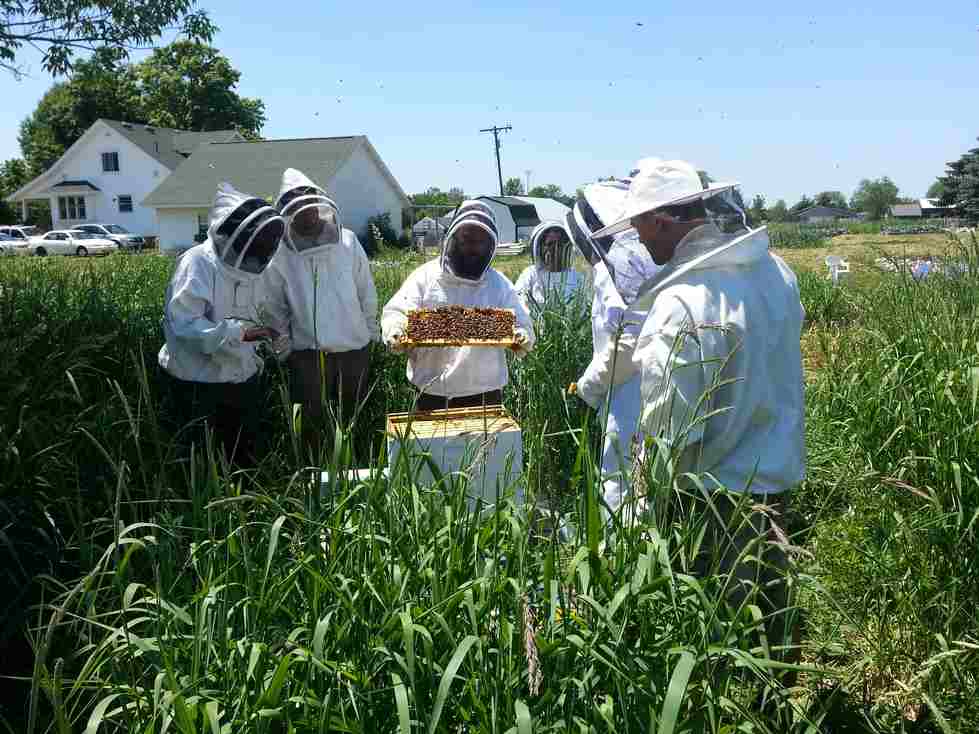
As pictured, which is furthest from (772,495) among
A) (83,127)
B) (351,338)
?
(83,127)

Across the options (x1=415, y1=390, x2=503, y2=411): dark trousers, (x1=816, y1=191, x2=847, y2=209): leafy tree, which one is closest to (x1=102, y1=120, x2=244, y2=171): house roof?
(x1=415, y1=390, x2=503, y2=411): dark trousers

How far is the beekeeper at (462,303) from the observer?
484 centimetres

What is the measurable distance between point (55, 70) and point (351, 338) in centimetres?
365

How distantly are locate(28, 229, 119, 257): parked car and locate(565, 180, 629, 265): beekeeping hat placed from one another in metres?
41.7

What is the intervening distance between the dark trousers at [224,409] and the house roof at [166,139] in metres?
A: 54.0

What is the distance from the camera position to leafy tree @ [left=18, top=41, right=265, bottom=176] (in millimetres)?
64250

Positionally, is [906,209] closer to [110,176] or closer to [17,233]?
[110,176]

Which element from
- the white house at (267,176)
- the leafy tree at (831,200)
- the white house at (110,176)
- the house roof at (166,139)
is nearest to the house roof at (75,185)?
the white house at (110,176)

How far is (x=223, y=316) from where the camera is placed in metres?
4.59

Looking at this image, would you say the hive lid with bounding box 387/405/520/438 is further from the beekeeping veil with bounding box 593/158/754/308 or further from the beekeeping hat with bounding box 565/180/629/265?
the beekeeping veil with bounding box 593/158/754/308

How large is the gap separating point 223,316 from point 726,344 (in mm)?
3032

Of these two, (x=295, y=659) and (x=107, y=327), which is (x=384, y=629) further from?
(x=107, y=327)

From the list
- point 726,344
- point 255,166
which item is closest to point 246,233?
point 726,344

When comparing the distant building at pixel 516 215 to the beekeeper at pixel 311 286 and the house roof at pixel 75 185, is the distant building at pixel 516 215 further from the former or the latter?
the beekeeper at pixel 311 286
